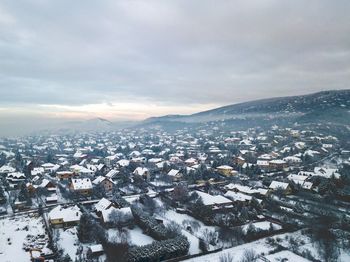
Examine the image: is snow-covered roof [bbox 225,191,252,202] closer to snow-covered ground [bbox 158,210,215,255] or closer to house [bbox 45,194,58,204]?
snow-covered ground [bbox 158,210,215,255]

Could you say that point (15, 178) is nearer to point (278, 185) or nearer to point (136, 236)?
point (136, 236)

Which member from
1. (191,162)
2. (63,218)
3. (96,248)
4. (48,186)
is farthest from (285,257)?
(191,162)

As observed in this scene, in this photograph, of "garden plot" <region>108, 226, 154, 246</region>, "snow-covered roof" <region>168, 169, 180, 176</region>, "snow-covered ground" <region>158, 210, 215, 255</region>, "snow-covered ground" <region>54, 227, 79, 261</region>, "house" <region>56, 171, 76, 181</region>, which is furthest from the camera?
"house" <region>56, 171, 76, 181</region>

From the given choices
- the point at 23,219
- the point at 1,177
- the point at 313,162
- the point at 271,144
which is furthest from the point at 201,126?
the point at 23,219

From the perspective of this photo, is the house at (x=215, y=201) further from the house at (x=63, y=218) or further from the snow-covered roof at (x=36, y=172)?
the snow-covered roof at (x=36, y=172)

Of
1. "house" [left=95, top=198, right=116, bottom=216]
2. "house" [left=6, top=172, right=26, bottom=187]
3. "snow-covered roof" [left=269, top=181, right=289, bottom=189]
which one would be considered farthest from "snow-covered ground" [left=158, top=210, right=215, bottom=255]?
"house" [left=6, top=172, right=26, bottom=187]
